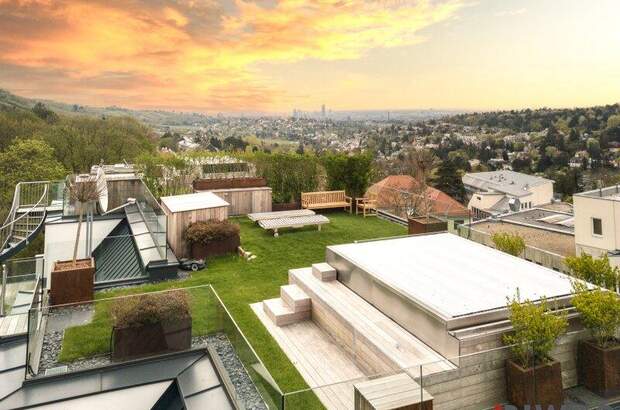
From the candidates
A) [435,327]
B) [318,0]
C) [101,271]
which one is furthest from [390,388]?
[318,0]

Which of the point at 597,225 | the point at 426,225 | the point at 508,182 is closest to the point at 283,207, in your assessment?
the point at 426,225

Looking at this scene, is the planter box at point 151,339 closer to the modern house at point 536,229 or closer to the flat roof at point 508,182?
the modern house at point 536,229

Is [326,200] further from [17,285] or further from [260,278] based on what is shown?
[17,285]

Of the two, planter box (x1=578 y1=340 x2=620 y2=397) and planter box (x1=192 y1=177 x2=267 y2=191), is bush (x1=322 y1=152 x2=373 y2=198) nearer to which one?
planter box (x1=192 y1=177 x2=267 y2=191)

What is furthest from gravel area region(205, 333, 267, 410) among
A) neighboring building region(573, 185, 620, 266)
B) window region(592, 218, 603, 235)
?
window region(592, 218, 603, 235)

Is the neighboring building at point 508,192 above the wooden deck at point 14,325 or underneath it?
underneath

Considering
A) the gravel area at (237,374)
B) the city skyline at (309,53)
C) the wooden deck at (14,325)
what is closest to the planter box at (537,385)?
the gravel area at (237,374)
